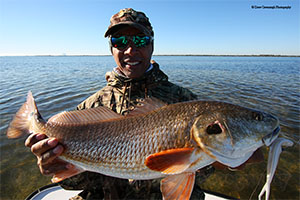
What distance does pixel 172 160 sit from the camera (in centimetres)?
182

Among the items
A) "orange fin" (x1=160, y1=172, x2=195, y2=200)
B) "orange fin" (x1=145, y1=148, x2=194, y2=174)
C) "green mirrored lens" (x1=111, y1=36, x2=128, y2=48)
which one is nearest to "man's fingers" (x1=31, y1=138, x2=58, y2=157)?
"orange fin" (x1=145, y1=148, x2=194, y2=174)

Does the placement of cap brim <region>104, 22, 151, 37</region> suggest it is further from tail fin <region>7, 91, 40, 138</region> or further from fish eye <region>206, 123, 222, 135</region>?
→ fish eye <region>206, 123, 222, 135</region>

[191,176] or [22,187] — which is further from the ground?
[191,176]

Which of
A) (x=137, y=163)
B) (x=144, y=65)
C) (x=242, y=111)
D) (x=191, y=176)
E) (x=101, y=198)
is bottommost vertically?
(x=101, y=198)

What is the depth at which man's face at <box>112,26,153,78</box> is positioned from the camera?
3.05m

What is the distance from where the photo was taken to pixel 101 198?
297cm

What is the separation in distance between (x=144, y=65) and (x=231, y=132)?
194 cm

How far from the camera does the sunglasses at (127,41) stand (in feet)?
10.0

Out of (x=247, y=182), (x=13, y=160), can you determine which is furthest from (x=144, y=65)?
(x=13, y=160)

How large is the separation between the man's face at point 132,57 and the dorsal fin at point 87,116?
1004mm

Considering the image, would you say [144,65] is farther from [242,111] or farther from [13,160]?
[13,160]

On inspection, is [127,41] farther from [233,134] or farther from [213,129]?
[233,134]

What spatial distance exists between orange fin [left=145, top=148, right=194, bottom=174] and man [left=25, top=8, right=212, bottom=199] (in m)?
1.04

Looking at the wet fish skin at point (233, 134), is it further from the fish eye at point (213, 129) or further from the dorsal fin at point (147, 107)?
the dorsal fin at point (147, 107)
